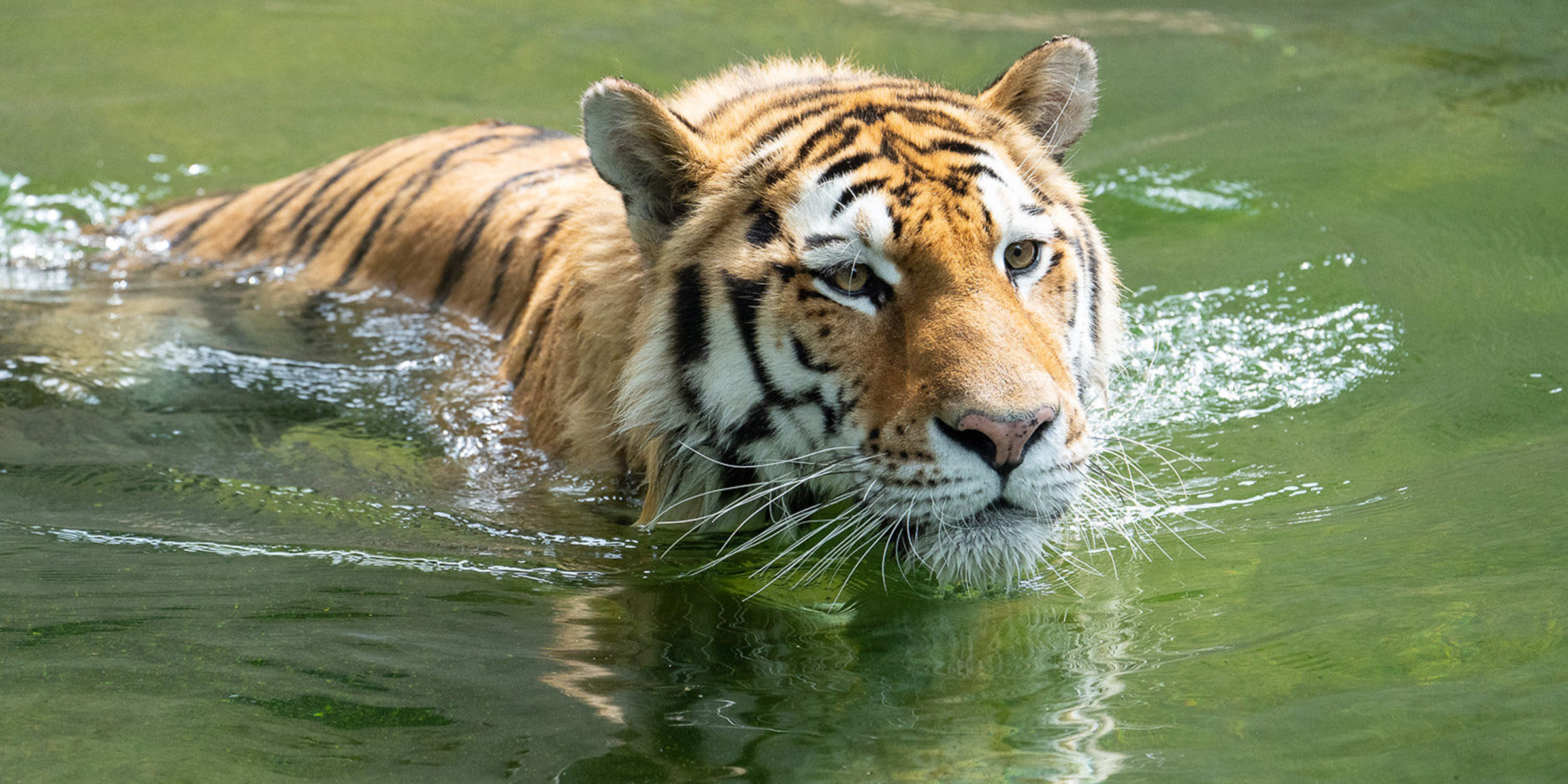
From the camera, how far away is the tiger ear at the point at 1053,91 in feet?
7.12

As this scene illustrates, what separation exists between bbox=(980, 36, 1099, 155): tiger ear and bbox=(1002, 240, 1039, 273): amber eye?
339 mm

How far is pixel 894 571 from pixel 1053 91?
789 millimetres

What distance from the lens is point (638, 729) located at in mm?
1499

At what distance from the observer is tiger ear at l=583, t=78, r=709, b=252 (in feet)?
6.28

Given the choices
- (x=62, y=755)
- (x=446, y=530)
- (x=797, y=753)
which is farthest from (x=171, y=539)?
(x=797, y=753)

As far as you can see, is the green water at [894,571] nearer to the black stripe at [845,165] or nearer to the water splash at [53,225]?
the water splash at [53,225]

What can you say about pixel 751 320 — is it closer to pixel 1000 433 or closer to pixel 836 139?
pixel 836 139

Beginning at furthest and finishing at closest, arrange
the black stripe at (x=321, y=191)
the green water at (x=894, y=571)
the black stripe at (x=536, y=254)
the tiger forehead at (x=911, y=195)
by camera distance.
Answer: the black stripe at (x=321, y=191) < the black stripe at (x=536, y=254) < the tiger forehead at (x=911, y=195) < the green water at (x=894, y=571)

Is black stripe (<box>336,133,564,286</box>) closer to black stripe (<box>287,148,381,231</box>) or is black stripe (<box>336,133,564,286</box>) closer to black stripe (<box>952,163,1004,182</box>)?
black stripe (<box>287,148,381,231</box>)

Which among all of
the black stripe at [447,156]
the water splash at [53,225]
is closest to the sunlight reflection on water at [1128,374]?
the water splash at [53,225]

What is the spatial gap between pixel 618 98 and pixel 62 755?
103 cm

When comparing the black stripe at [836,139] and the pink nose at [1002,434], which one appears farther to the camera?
the black stripe at [836,139]

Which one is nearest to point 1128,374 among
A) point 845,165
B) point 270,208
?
point 845,165

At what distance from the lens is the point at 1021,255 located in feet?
6.34
